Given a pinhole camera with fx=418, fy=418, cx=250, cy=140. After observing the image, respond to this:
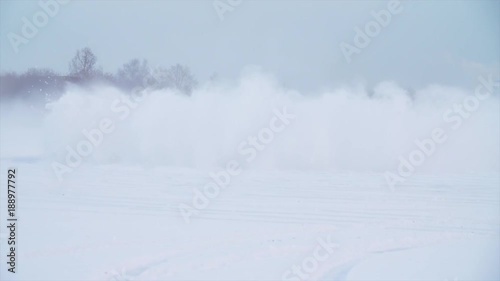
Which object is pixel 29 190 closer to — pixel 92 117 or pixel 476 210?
pixel 92 117

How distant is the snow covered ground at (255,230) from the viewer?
499 cm

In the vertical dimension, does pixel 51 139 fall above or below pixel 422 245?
above

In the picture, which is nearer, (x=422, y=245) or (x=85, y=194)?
(x=422, y=245)

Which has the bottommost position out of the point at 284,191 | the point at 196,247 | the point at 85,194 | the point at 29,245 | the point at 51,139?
the point at 196,247

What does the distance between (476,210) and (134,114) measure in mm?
9424

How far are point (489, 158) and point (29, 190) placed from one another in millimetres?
11364

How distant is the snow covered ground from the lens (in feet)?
16.4

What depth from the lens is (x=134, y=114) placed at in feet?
41.7

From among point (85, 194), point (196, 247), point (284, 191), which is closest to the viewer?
point (196, 247)

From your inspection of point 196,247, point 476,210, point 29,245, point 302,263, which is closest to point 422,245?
point 302,263

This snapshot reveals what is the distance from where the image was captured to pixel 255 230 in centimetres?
614

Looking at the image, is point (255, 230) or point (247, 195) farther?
point (247, 195)

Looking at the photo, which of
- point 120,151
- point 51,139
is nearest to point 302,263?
point 120,151

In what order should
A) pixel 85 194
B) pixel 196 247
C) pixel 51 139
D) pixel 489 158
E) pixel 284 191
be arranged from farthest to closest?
pixel 51 139 → pixel 489 158 → pixel 284 191 → pixel 85 194 → pixel 196 247
